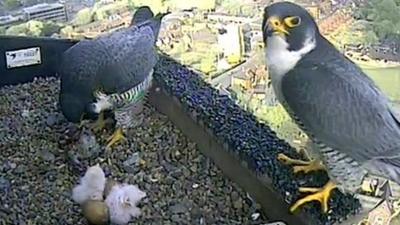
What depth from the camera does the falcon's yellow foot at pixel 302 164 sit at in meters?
1.66

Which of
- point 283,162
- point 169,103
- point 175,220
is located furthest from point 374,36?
point 169,103

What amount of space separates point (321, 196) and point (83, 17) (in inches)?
49.5

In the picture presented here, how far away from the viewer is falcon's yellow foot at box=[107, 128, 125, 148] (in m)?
2.12

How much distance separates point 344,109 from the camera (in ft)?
4.53

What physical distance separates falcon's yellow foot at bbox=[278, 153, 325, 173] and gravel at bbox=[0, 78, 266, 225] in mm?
144

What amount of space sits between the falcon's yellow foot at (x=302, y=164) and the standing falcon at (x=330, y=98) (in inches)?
7.0

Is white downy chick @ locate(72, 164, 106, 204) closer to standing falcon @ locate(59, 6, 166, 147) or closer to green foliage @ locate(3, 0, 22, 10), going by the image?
standing falcon @ locate(59, 6, 166, 147)

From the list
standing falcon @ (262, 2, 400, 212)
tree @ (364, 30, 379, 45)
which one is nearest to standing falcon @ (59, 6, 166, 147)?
standing falcon @ (262, 2, 400, 212)

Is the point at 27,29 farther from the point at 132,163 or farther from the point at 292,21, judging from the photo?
the point at 292,21

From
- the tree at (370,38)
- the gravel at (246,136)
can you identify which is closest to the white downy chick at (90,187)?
the gravel at (246,136)

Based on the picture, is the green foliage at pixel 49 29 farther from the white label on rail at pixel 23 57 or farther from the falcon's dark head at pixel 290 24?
the falcon's dark head at pixel 290 24

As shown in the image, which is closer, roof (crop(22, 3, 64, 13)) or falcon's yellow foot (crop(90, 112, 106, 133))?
falcon's yellow foot (crop(90, 112, 106, 133))

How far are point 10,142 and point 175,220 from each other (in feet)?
2.31

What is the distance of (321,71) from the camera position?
1415 millimetres
